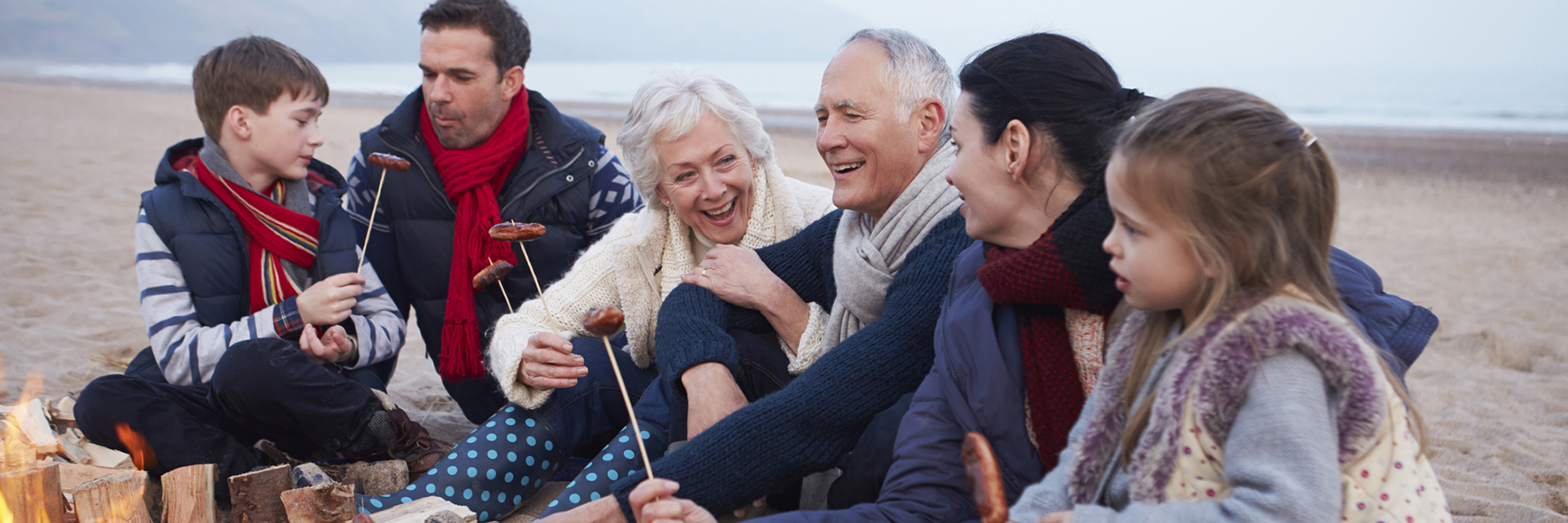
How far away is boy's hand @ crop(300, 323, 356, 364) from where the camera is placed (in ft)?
9.95

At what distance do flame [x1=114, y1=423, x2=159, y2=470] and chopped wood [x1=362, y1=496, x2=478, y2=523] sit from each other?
3.15ft

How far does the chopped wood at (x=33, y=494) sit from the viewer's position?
7.59 ft

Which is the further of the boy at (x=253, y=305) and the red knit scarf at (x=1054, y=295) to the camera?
the boy at (x=253, y=305)

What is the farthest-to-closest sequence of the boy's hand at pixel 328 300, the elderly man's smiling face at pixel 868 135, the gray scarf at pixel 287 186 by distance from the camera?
the gray scarf at pixel 287 186
the boy's hand at pixel 328 300
the elderly man's smiling face at pixel 868 135

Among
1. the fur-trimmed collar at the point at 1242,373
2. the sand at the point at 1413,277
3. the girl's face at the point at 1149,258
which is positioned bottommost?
the sand at the point at 1413,277

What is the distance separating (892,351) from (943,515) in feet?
1.46

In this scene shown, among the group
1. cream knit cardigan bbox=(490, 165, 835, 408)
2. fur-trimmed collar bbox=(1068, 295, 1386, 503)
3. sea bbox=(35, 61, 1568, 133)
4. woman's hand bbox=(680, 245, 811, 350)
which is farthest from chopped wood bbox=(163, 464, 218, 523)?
sea bbox=(35, 61, 1568, 133)

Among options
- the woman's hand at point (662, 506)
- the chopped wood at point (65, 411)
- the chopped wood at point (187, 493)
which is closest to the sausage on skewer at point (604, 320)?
the woman's hand at point (662, 506)

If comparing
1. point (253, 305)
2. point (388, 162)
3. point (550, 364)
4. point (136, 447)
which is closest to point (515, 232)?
point (550, 364)

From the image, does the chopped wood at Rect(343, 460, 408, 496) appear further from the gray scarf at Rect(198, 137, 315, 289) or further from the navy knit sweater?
the navy knit sweater

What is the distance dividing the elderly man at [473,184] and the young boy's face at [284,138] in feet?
1.14

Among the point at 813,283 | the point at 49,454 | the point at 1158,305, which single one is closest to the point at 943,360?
the point at 1158,305

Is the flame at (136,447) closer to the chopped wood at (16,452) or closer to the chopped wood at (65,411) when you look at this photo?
the chopped wood at (16,452)

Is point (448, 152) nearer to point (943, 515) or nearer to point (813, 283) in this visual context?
point (813, 283)
